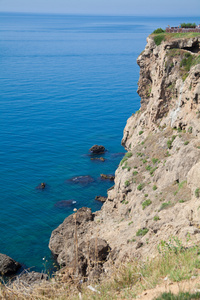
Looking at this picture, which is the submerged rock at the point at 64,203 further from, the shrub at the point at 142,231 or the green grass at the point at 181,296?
the green grass at the point at 181,296

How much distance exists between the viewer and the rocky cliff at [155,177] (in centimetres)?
2441

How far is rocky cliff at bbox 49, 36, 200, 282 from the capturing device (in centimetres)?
2441

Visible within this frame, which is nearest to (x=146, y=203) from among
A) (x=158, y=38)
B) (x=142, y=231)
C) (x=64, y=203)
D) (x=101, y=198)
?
(x=142, y=231)

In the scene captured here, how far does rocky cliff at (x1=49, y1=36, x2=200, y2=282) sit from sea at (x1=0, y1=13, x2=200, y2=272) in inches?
219

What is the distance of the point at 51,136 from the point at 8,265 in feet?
130

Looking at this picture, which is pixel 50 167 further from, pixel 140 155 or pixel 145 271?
pixel 145 271

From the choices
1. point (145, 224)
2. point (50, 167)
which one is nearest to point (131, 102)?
point (50, 167)

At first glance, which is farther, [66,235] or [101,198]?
[101,198]

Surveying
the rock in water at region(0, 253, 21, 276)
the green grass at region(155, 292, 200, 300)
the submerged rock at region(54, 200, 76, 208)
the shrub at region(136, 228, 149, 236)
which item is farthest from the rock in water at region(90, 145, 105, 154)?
the green grass at region(155, 292, 200, 300)

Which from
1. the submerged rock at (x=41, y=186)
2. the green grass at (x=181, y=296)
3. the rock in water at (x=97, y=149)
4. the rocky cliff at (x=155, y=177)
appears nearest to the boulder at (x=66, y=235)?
the rocky cliff at (x=155, y=177)

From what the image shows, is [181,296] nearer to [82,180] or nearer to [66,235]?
[66,235]

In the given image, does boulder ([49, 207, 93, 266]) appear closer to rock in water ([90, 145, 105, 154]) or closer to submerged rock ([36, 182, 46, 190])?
submerged rock ([36, 182, 46, 190])

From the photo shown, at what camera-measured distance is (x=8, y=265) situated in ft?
107

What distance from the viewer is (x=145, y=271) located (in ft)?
37.9
